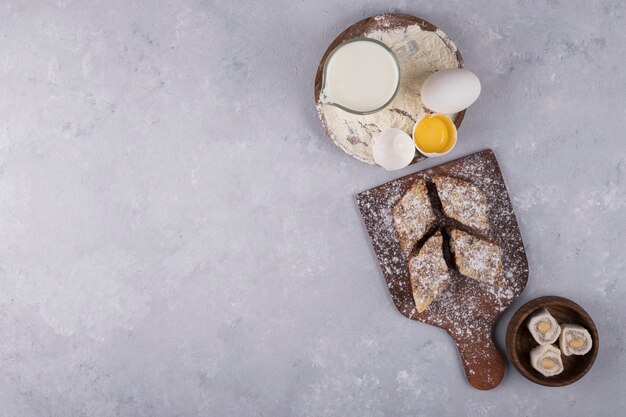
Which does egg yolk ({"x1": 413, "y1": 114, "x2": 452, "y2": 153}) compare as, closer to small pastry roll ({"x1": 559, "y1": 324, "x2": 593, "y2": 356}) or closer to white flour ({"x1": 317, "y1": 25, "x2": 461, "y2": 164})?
white flour ({"x1": 317, "y1": 25, "x2": 461, "y2": 164})

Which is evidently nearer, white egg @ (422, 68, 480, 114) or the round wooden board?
white egg @ (422, 68, 480, 114)

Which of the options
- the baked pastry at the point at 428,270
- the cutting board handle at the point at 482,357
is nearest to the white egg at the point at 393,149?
the baked pastry at the point at 428,270

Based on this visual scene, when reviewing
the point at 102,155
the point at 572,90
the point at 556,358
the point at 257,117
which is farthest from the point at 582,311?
the point at 102,155

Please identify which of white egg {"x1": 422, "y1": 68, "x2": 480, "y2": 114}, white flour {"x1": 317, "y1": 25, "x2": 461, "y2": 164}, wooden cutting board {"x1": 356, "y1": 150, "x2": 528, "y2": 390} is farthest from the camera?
wooden cutting board {"x1": 356, "y1": 150, "x2": 528, "y2": 390}

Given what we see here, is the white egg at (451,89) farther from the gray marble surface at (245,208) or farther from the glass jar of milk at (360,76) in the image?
the gray marble surface at (245,208)

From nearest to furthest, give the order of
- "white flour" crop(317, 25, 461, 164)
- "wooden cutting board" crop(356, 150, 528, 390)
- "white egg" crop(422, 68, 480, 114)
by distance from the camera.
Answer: "white egg" crop(422, 68, 480, 114)
"white flour" crop(317, 25, 461, 164)
"wooden cutting board" crop(356, 150, 528, 390)

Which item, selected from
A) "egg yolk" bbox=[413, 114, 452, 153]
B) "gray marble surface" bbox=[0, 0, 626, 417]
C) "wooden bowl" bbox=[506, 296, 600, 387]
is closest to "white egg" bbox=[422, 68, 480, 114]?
"egg yolk" bbox=[413, 114, 452, 153]
